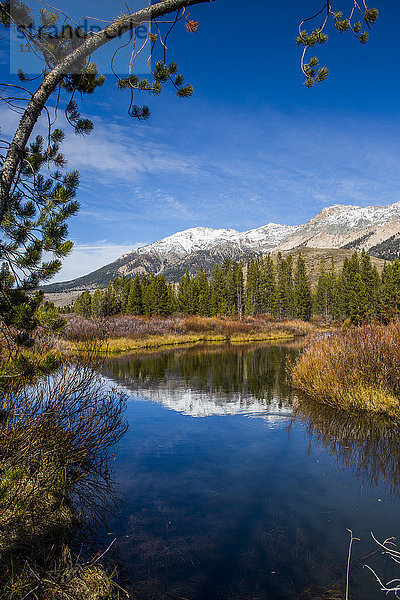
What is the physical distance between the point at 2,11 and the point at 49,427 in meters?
5.19

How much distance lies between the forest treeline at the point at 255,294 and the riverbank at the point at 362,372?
40850 mm

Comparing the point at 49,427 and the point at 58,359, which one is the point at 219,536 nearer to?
the point at 49,427

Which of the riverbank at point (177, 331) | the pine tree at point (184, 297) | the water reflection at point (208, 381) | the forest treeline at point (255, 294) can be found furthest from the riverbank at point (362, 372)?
the pine tree at point (184, 297)

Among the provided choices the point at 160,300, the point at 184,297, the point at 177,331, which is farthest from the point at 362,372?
the point at 184,297

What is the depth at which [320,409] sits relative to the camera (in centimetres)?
1202

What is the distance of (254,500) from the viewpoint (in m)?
6.42

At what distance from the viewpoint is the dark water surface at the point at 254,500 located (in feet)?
14.7

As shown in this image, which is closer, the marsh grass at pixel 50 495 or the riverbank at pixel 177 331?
the marsh grass at pixel 50 495

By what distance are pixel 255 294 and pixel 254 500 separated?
68.6 m

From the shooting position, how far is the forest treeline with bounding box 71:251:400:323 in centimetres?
5800

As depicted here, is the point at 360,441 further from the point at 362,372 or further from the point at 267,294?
the point at 267,294

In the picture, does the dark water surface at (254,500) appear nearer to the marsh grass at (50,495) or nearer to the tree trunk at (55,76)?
the marsh grass at (50,495)

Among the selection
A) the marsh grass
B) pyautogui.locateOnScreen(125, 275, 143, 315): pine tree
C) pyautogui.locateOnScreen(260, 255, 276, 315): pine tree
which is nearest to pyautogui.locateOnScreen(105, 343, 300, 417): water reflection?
the marsh grass

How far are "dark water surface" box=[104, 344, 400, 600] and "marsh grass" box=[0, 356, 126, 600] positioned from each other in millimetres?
652
